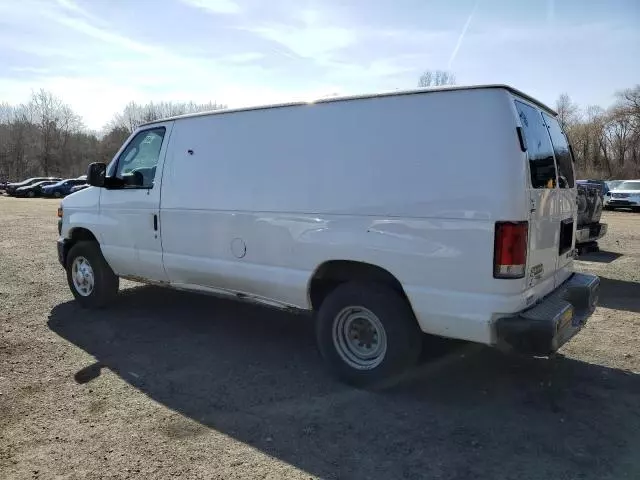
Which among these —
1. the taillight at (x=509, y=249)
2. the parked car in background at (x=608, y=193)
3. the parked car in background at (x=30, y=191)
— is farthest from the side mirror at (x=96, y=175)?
the parked car in background at (x=30, y=191)

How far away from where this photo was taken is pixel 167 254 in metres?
Answer: 5.57

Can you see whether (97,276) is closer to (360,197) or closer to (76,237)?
(76,237)

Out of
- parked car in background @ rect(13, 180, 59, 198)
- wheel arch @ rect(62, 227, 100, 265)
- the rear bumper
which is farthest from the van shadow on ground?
parked car in background @ rect(13, 180, 59, 198)

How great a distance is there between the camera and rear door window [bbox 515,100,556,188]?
3.78m

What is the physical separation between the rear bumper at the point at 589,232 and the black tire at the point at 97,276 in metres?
7.56

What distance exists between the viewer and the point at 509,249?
3.51 metres

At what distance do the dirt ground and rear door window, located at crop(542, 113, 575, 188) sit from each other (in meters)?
1.68

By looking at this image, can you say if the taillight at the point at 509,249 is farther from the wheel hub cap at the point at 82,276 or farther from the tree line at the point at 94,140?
the tree line at the point at 94,140

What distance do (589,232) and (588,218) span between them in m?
0.29

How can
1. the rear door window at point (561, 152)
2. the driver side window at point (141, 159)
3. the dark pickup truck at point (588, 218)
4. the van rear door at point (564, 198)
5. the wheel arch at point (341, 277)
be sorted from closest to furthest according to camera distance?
the wheel arch at point (341, 277) → the van rear door at point (564, 198) → the rear door window at point (561, 152) → the driver side window at point (141, 159) → the dark pickup truck at point (588, 218)

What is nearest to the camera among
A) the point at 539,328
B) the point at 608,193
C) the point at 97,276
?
the point at 539,328

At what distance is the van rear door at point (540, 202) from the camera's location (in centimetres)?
371

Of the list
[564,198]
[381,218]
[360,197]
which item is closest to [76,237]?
[360,197]

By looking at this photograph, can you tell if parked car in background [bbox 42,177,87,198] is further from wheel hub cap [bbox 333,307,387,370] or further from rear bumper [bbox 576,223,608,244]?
wheel hub cap [bbox 333,307,387,370]
